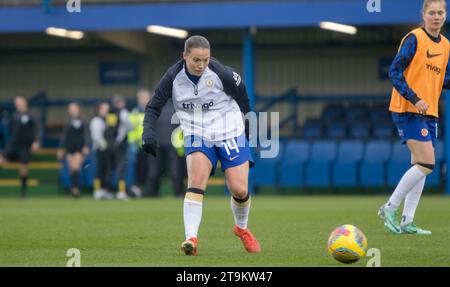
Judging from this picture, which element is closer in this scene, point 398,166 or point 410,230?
point 410,230

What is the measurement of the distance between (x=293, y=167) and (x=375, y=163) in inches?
71.7

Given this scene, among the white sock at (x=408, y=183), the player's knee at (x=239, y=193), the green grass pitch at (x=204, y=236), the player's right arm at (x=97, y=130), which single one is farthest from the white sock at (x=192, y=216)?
the player's right arm at (x=97, y=130)

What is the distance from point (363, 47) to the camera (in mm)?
27875

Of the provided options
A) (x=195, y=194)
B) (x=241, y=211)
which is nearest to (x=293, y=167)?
(x=241, y=211)

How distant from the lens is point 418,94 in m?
10.6

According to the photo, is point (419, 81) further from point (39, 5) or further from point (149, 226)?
point (39, 5)

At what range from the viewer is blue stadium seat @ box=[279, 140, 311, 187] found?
23203 millimetres

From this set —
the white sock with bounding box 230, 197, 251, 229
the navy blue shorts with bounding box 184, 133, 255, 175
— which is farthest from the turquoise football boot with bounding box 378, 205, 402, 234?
the navy blue shorts with bounding box 184, 133, 255, 175

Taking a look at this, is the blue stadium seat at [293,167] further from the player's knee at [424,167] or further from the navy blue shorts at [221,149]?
the navy blue shorts at [221,149]

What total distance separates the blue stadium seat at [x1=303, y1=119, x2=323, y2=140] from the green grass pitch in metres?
6.81

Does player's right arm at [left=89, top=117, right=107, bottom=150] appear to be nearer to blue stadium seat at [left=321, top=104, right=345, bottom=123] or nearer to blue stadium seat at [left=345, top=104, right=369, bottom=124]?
blue stadium seat at [left=321, top=104, right=345, bottom=123]

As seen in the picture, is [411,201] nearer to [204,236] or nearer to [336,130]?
[204,236]

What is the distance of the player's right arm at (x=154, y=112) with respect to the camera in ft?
28.9
